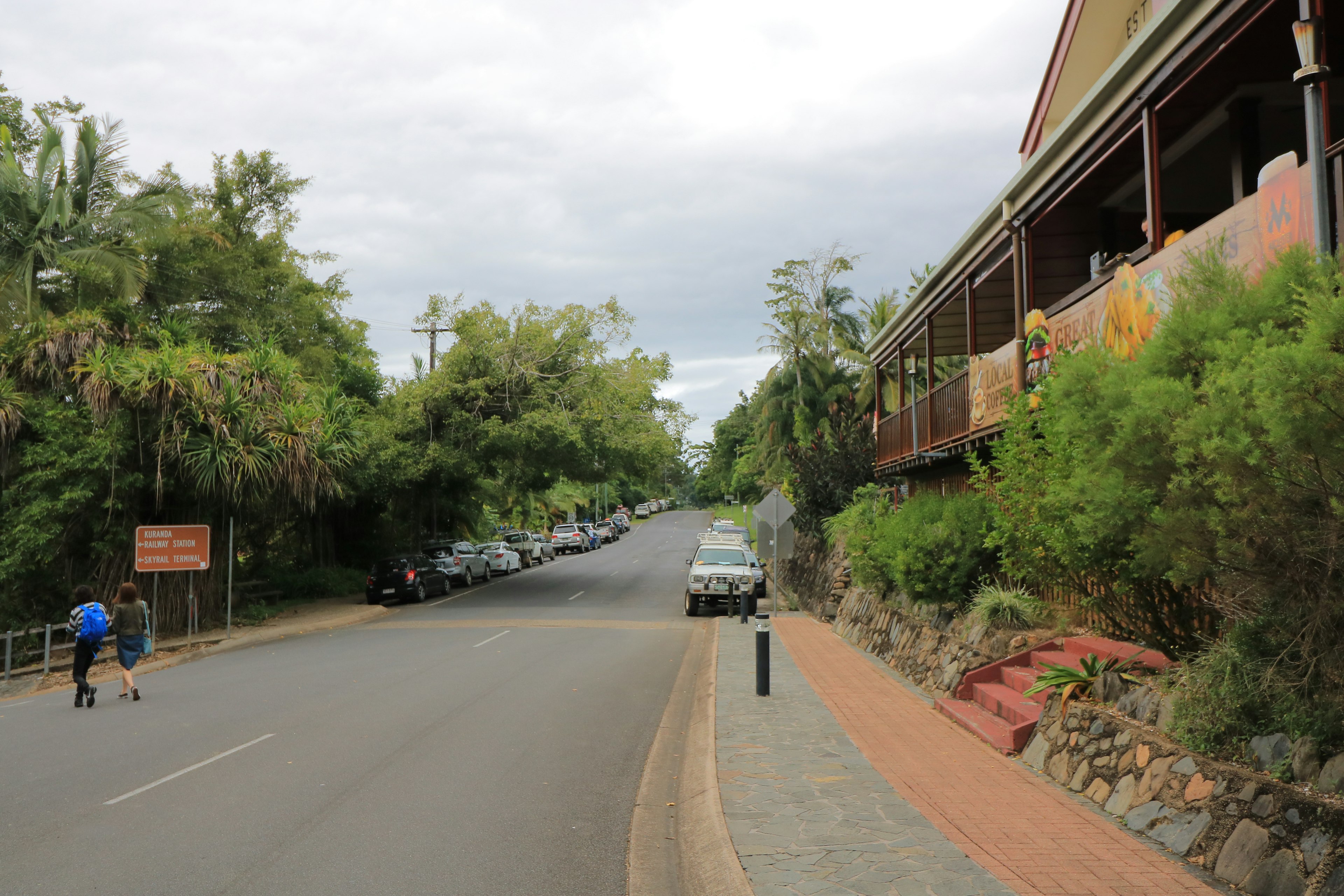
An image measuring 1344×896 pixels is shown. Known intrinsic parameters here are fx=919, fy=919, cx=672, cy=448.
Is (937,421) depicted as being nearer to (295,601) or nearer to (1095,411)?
(1095,411)

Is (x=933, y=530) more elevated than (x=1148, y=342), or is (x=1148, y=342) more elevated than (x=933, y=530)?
(x=1148, y=342)

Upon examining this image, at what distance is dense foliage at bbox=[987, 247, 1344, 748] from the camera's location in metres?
4.27

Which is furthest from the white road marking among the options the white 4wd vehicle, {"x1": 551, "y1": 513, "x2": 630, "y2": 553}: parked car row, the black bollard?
{"x1": 551, "y1": 513, "x2": 630, "y2": 553}: parked car row

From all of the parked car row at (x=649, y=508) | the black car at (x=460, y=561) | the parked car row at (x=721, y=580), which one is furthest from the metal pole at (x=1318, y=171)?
the parked car row at (x=649, y=508)

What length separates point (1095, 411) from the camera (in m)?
6.19

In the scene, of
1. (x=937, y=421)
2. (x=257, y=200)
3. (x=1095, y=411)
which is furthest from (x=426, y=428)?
(x=1095, y=411)

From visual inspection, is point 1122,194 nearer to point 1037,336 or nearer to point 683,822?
point 1037,336

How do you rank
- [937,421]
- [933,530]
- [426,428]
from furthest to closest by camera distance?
1. [426,428]
2. [937,421]
3. [933,530]

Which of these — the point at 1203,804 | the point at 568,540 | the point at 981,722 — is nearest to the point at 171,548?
the point at 981,722

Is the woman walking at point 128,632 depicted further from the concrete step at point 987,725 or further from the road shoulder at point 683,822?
the concrete step at point 987,725

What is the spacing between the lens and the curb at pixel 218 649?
48.6 feet

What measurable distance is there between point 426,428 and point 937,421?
1821 cm

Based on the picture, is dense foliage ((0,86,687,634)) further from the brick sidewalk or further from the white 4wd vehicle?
the brick sidewalk

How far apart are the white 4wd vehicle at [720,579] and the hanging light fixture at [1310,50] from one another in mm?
16245
